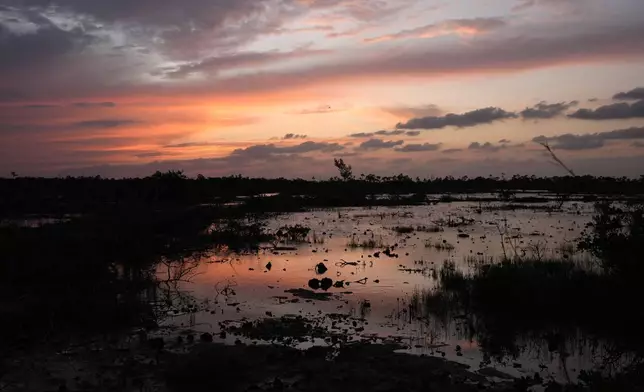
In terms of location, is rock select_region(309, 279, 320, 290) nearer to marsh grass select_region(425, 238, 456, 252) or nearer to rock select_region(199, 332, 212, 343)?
rock select_region(199, 332, 212, 343)

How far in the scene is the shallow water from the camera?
10.2 metres

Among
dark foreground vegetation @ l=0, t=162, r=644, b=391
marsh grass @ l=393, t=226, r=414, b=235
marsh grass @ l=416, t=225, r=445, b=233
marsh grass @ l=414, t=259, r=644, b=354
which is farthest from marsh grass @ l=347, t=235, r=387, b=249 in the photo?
marsh grass @ l=414, t=259, r=644, b=354

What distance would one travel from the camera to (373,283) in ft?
53.3

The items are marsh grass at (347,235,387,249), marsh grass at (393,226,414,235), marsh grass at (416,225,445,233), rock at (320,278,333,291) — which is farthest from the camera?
marsh grass at (416,225,445,233)

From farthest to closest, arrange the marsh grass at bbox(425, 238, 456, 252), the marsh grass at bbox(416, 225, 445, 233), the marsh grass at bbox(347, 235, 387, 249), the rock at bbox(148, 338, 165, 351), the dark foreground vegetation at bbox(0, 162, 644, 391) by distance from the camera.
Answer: the marsh grass at bbox(416, 225, 445, 233), the marsh grass at bbox(347, 235, 387, 249), the marsh grass at bbox(425, 238, 456, 252), the rock at bbox(148, 338, 165, 351), the dark foreground vegetation at bbox(0, 162, 644, 391)

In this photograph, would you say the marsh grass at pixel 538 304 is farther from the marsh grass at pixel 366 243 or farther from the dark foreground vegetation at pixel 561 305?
the marsh grass at pixel 366 243

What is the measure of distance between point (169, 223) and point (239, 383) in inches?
653

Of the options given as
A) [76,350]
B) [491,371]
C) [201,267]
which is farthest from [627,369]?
[201,267]

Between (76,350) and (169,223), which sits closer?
(76,350)

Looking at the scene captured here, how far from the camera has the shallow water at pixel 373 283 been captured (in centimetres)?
1016

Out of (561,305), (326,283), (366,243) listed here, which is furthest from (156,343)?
(366,243)

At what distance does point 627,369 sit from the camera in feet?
29.1

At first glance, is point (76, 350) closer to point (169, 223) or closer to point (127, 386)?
point (127, 386)

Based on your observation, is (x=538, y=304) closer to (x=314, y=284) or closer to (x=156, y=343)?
(x=314, y=284)
